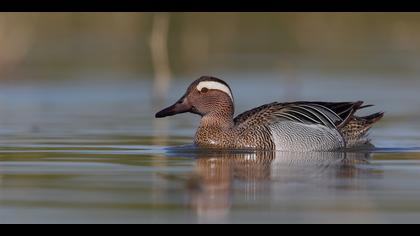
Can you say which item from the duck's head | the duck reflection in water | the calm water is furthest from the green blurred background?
the duck reflection in water

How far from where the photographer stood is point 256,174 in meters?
10.2

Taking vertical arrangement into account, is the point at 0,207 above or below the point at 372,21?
below

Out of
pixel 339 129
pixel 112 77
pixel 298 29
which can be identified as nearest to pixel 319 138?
pixel 339 129

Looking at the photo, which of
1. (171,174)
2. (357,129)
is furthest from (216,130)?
(171,174)

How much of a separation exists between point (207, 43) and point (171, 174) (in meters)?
18.2

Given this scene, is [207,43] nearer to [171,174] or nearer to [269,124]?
[269,124]

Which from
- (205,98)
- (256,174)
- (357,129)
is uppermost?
(205,98)

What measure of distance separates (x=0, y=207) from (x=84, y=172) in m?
2.02

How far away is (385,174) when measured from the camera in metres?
10.3

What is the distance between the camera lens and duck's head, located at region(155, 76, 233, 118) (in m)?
13.0

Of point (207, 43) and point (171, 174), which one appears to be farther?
point (207, 43)

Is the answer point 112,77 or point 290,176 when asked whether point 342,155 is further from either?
point 112,77

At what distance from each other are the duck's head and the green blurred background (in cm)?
859

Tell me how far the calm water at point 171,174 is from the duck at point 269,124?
32 centimetres
